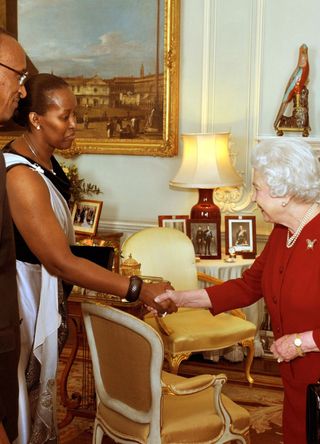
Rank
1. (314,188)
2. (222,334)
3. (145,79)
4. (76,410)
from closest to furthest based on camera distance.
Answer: (314,188) < (76,410) < (222,334) < (145,79)

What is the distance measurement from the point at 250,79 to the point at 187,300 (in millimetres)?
3014

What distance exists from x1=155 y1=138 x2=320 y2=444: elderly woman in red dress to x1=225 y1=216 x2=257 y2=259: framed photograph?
110 inches

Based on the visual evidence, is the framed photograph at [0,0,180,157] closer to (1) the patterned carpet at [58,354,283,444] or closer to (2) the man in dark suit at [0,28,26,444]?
(1) the patterned carpet at [58,354,283,444]

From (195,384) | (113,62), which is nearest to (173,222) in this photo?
(113,62)

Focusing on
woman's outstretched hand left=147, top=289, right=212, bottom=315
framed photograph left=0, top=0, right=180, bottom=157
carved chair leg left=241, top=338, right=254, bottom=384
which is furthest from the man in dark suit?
framed photograph left=0, top=0, right=180, bottom=157

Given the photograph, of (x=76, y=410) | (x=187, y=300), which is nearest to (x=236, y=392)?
(x=76, y=410)

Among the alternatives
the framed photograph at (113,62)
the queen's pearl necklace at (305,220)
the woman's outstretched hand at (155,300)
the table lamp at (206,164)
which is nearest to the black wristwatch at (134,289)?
the woman's outstretched hand at (155,300)

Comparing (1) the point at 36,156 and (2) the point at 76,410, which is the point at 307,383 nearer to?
(1) the point at 36,156

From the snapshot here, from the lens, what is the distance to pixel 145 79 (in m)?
6.15

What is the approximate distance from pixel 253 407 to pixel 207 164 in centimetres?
183

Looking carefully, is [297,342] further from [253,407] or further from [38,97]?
[253,407]

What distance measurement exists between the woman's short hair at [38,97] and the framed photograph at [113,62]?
303 cm

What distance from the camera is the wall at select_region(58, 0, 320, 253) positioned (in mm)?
5609

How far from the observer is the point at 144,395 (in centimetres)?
289
